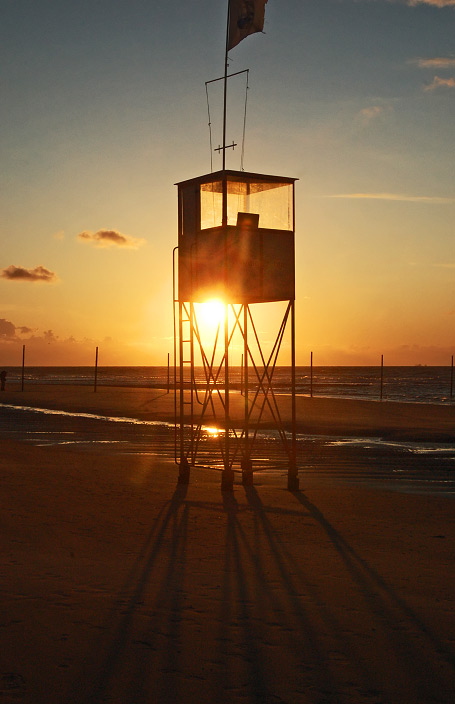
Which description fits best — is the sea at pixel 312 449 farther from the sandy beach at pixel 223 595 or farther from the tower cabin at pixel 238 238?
the tower cabin at pixel 238 238

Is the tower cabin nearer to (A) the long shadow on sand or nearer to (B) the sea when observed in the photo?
(B) the sea

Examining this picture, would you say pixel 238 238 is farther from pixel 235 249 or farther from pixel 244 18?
pixel 244 18

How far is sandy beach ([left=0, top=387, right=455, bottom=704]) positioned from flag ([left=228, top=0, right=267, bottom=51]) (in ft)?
27.9

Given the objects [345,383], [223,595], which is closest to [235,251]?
[223,595]

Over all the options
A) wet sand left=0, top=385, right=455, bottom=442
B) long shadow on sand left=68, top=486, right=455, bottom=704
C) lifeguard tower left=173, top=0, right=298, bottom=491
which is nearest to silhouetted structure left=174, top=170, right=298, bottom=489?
lifeguard tower left=173, top=0, right=298, bottom=491

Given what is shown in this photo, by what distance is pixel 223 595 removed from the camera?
7.29m

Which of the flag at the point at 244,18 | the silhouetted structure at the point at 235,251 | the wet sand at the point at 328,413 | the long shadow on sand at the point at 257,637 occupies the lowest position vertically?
the long shadow on sand at the point at 257,637

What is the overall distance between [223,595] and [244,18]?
36.1 feet

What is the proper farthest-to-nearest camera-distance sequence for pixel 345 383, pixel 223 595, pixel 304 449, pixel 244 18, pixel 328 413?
pixel 345 383
pixel 328 413
pixel 304 449
pixel 244 18
pixel 223 595

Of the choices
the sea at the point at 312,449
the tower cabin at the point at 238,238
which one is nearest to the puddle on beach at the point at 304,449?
the sea at the point at 312,449

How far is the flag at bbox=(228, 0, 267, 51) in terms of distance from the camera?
14125mm

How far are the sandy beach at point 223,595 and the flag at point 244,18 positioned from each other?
27.9ft

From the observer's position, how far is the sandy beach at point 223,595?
532 centimetres

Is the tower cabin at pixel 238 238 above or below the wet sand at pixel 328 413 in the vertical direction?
above
